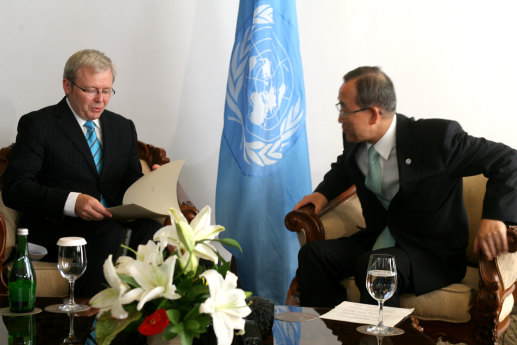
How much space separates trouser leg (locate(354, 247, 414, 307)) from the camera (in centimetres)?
256

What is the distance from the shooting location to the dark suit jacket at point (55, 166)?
2.98 m

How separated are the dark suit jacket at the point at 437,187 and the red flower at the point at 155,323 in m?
1.64

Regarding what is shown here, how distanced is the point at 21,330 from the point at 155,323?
30.4 inches

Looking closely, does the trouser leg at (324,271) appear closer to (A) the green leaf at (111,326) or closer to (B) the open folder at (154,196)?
(B) the open folder at (154,196)

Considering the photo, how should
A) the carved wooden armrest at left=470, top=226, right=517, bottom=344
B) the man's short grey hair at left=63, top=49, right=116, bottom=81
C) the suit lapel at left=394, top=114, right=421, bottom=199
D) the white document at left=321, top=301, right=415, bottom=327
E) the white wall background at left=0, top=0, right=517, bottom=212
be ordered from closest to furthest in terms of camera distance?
the white document at left=321, top=301, right=415, bottom=327, the carved wooden armrest at left=470, top=226, right=517, bottom=344, the suit lapel at left=394, top=114, right=421, bottom=199, the man's short grey hair at left=63, top=49, right=116, bottom=81, the white wall background at left=0, top=0, right=517, bottom=212

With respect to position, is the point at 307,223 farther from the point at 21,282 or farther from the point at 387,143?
the point at 21,282

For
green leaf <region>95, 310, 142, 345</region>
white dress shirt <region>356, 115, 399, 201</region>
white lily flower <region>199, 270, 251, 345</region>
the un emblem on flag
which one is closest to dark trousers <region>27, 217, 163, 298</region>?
the un emblem on flag

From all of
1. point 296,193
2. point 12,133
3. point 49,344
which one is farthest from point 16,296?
point 12,133

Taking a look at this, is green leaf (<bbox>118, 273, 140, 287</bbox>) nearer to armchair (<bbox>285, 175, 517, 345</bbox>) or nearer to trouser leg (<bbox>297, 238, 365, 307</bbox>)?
armchair (<bbox>285, 175, 517, 345</bbox>)

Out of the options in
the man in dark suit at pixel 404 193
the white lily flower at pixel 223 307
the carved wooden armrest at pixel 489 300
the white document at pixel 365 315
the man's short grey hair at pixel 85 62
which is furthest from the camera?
the man's short grey hair at pixel 85 62

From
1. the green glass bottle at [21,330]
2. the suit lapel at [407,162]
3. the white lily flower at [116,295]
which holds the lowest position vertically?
the green glass bottle at [21,330]

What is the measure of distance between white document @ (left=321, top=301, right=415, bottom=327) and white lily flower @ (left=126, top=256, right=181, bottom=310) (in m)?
0.89

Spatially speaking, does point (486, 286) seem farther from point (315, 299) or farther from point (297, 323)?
point (297, 323)

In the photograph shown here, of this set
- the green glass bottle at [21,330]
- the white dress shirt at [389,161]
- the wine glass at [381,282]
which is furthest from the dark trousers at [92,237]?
the wine glass at [381,282]
